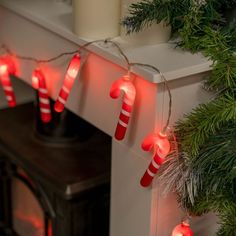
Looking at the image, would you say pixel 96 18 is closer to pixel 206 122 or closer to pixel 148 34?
pixel 148 34

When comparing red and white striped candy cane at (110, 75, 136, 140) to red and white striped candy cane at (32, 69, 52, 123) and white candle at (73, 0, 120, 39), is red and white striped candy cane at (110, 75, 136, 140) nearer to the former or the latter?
white candle at (73, 0, 120, 39)

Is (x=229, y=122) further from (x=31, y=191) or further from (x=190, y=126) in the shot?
(x=31, y=191)

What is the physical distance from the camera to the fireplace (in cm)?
150

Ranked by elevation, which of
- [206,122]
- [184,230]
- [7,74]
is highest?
[206,122]

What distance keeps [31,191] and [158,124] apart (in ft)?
1.96

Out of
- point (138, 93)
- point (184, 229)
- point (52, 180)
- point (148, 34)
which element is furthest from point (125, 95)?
point (52, 180)

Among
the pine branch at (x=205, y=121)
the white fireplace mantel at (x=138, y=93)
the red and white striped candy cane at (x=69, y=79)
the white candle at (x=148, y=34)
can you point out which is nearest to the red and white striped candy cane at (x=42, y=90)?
the white fireplace mantel at (x=138, y=93)

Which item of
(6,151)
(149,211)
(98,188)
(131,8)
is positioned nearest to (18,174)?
(6,151)

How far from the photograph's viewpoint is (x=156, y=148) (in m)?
1.11

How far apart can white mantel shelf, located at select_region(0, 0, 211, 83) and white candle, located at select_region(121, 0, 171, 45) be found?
13 mm

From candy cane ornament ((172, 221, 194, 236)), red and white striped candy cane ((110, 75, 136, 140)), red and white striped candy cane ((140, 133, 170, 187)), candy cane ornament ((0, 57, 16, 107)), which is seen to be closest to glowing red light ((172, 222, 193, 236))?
candy cane ornament ((172, 221, 194, 236))

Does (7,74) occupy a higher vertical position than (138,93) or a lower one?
lower

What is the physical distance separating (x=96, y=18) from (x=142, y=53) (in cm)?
14

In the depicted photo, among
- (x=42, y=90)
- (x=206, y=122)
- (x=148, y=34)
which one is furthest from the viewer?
(x=42, y=90)
